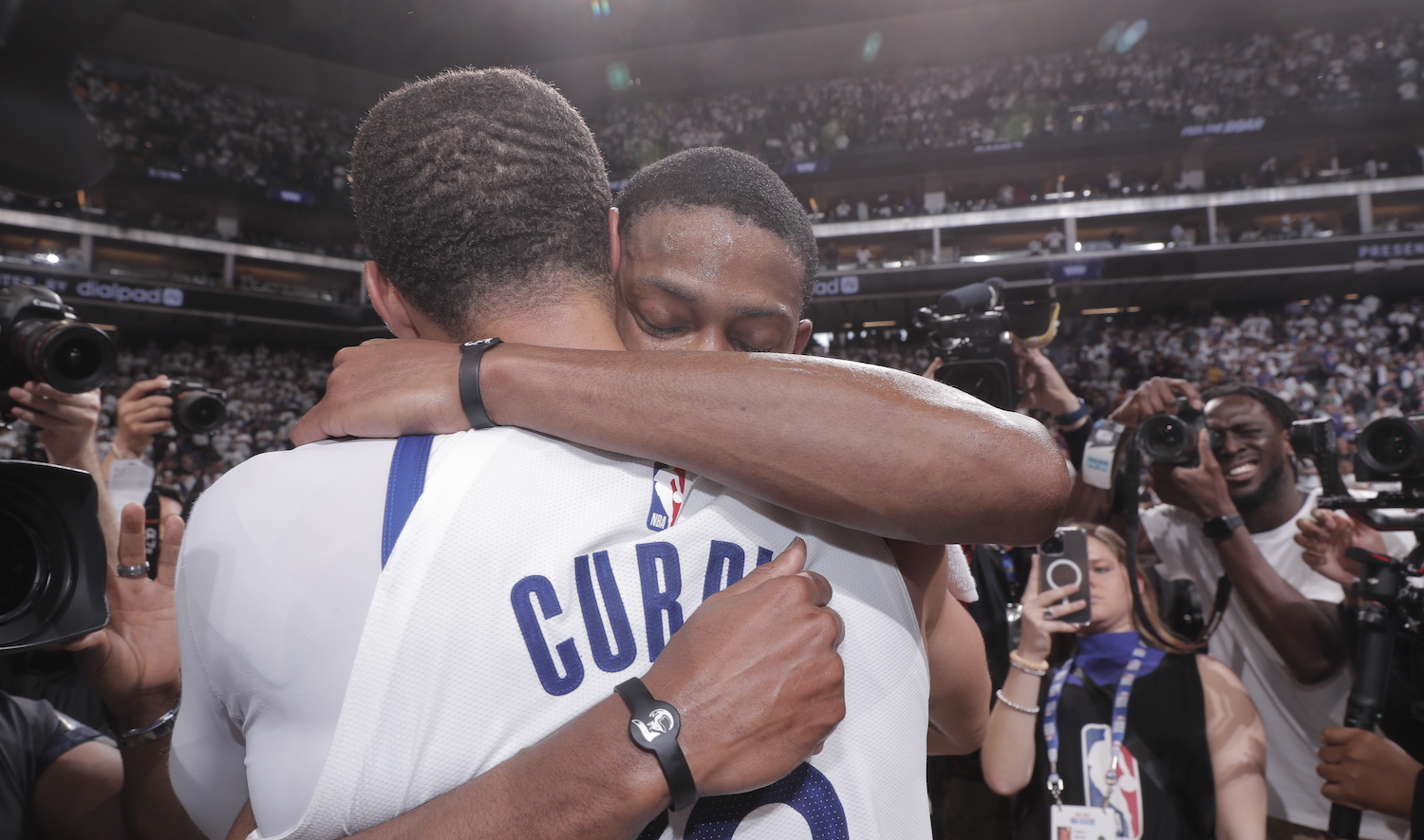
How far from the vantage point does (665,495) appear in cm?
81

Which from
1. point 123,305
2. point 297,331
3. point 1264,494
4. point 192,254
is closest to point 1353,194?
point 1264,494

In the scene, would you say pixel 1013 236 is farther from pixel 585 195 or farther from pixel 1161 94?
pixel 585 195

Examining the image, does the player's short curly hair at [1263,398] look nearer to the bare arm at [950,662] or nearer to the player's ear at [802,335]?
the player's ear at [802,335]

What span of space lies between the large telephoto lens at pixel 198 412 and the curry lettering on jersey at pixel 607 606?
9.04 ft

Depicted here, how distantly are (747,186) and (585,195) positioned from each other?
0.55 meters

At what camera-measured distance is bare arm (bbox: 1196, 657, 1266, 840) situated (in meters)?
2.09

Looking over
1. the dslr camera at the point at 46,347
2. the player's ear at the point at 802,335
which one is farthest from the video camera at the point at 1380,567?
the dslr camera at the point at 46,347

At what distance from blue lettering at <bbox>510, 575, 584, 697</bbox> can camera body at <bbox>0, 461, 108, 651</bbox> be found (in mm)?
858

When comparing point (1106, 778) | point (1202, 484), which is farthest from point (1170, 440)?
point (1106, 778)

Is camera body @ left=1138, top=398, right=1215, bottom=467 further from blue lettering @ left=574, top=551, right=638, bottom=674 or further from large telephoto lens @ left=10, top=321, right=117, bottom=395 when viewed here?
large telephoto lens @ left=10, top=321, right=117, bottom=395

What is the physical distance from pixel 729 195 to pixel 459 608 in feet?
3.05

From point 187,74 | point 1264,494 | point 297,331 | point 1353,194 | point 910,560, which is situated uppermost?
point 187,74

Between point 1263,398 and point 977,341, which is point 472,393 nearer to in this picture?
point 977,341

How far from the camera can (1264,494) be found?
301cm
